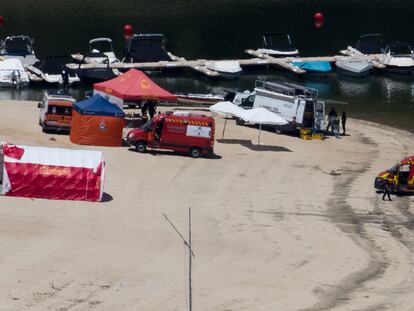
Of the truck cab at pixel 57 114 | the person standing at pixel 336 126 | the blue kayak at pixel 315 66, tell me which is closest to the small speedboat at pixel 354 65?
the blue kayak at pixel 315 66

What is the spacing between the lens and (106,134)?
6059 cm

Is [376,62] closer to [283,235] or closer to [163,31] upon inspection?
[163,31]

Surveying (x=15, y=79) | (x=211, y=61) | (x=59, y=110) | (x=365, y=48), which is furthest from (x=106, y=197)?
(x=365, y=48)

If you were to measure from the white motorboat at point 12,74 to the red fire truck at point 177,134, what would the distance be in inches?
817

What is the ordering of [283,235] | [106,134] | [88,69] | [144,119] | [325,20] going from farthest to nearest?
[325,20] → [88,69] → [144,119] → [106,134] → [283,235]

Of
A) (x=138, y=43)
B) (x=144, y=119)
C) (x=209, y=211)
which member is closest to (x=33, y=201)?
(x=209, y=211)

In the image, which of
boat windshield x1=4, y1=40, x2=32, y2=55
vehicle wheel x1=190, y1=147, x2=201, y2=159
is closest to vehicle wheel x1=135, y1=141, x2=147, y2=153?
vehicle wheel x1=190, y1=147, x2=201, y2=159

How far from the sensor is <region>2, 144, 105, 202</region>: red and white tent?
49125mm

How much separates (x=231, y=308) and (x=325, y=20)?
75.1m

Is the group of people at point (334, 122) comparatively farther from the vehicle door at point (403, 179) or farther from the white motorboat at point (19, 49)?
the white motorboat at point (19, 49)

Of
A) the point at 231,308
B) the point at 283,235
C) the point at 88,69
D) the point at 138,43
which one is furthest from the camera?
the point at 138,43

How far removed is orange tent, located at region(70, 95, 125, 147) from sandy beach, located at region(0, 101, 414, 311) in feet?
3.09

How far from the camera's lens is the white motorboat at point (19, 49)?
84.6 metres

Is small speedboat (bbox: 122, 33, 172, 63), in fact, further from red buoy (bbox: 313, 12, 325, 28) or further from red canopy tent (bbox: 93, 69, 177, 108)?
red canopy tent (bbox: 93, 69, 177, 108)
